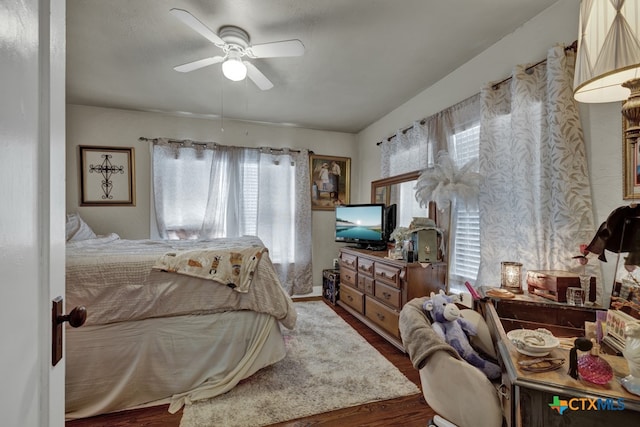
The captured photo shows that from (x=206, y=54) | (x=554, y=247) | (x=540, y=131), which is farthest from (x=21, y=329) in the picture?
(x=206, y=54)

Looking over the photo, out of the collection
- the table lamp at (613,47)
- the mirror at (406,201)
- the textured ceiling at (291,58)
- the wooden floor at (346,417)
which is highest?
the textured ceiling at (291,58)

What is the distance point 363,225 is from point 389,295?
3.63ft

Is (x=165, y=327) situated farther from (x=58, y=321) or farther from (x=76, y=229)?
(x=76, y=229)

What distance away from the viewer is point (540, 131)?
5.98 feet

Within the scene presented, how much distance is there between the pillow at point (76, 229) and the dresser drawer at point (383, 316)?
10.4 ft

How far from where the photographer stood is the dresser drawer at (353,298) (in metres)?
3.29

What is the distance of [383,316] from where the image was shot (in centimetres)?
286

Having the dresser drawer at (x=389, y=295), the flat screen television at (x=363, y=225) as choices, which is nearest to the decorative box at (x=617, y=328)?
the dresser drawer at (x=389, y=295)

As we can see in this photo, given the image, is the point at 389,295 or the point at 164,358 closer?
the point at 164,358

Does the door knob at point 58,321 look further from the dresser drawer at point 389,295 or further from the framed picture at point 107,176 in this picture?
the framed picture at point 107,176

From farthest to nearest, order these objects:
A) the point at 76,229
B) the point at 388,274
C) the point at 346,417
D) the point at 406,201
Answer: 1. the point at 406,201
2. the point at 76,229
3. the point at 388,274
4. the point at 346,417

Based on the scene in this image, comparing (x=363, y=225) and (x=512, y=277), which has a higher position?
(x=363, y=225)

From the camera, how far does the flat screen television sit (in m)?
3.40

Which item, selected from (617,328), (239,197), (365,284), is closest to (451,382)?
(617,328)
